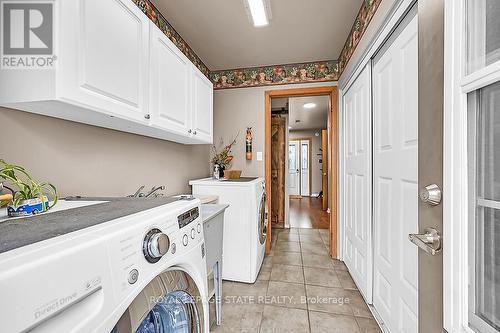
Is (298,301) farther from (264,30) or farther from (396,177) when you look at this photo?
(264,30)

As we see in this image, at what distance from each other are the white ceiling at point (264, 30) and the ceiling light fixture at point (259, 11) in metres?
0.08

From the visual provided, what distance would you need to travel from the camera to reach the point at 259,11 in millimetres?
1724

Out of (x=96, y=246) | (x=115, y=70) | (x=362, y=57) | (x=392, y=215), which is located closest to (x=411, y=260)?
(x=392, y=215)

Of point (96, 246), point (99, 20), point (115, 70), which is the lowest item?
point (96, 246)

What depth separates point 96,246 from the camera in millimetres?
453

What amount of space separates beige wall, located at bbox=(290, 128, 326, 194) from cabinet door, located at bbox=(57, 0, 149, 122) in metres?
7.15

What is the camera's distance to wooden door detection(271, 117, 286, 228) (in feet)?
13.8

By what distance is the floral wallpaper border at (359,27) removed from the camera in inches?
62.7

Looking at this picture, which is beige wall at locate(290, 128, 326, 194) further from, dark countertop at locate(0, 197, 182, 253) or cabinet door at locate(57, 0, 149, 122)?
dark countertop at locate(0, 197, 182, 253)

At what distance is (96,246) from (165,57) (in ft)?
4.49

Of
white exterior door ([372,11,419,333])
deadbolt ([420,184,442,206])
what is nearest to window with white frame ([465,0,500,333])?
deadbolt ([420,184,442,206])

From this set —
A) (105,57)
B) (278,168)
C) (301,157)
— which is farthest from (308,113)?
(105,57)

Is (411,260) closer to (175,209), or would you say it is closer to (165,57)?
(175,209)

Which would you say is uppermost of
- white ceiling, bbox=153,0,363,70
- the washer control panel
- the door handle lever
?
white ceiling, bbox=153,0,363,70
